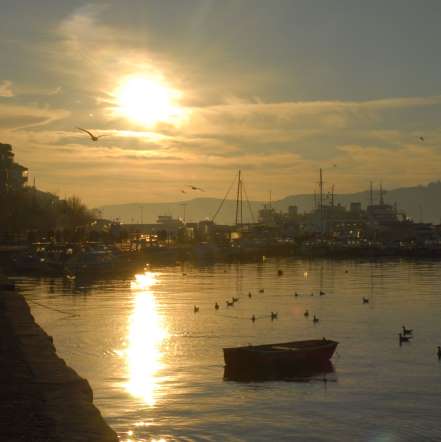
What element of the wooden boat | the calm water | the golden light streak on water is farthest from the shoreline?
the wooden boat

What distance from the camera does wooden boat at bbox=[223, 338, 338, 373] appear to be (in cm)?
3309

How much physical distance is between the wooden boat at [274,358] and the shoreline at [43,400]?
10.9 meters

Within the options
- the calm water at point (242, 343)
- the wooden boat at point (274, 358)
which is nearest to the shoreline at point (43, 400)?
the calm water at point (242, 343)

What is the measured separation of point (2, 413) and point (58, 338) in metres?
29.7

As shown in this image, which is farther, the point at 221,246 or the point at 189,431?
the point at 221,246

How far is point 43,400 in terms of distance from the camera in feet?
53.0

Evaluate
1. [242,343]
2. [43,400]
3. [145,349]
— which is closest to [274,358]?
[145,349]

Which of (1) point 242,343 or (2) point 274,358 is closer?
(2) point 274,358

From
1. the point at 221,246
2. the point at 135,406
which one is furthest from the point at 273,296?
the point at 221,246

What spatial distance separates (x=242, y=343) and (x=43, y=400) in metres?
28.7

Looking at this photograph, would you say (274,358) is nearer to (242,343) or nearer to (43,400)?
(242,343)

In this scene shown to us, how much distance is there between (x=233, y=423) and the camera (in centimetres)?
2534

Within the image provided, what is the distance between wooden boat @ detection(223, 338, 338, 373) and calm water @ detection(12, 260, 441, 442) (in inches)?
44.5

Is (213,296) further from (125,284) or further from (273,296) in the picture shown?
(125,284)
